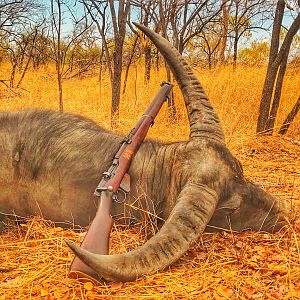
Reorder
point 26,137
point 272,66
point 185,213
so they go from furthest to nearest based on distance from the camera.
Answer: point 272,66 < point 26,137 < point 185,213

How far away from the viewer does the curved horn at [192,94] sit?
3.35 meters

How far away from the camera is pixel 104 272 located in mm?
2275

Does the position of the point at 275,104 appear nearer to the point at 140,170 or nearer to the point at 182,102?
the point at 182,102

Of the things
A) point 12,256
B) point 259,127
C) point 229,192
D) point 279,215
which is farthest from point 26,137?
point 259,127

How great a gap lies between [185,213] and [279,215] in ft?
3.12

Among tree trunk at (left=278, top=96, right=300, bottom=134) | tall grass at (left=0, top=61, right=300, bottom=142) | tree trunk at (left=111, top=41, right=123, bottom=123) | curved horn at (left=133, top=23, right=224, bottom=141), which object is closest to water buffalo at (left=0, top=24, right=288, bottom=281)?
curved horn at (left=133, top=23, right=224, bottom=141)

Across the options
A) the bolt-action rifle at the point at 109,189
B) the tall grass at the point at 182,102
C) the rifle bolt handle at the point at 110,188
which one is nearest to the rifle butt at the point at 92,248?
the bolt-action rifle at the point at 109,189

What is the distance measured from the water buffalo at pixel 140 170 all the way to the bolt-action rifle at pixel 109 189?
139 mm

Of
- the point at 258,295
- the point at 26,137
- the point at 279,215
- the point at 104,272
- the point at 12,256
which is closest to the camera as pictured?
the point at 104,272

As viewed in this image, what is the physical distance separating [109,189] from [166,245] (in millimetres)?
616

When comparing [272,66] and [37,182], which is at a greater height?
[272,66]

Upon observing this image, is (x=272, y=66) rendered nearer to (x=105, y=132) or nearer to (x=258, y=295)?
(x=105, y=132)

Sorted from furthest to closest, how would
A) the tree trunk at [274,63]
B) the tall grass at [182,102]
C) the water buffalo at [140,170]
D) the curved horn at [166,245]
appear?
1. the tall grass at [182,102]
2. the tree trunk at [274,63]
3. the water buffalo at [140,170]
4. the curved horn at [166,245]

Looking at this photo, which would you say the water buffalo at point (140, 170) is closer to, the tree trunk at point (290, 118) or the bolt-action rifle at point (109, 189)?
the bolt-action rifle at point (109, 189)
